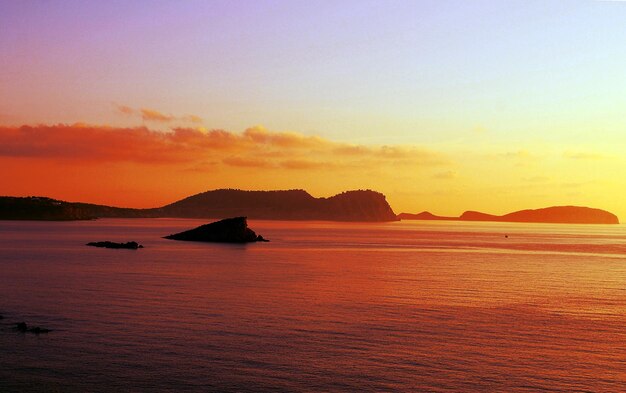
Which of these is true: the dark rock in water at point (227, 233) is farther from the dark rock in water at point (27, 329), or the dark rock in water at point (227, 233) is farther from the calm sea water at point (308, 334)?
the dark rock in water at point (27, 329)

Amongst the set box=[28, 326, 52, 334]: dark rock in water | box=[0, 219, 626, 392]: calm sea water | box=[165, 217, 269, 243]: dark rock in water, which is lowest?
box=[0, 219, 626, 392]: calm sea water

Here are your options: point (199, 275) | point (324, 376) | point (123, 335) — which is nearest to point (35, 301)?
point (123, 335)

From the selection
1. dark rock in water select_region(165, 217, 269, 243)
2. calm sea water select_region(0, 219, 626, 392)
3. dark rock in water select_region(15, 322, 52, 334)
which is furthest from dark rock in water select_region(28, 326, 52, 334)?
dark rock in water select_region(165, 217, 269, 243)

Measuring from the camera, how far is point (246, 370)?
27.9 metres

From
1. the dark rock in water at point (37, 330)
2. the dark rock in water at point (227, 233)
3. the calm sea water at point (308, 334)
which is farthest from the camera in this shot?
the dark rock in water at point (227, 233)

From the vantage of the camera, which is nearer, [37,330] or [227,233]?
[37,330]

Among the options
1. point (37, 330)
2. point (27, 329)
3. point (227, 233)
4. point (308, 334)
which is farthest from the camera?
point (227, 233)

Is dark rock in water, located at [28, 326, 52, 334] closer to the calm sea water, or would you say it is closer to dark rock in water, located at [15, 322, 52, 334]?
dark rock in water, located at [15, 322, 52, 334]

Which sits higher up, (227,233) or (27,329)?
(227,233)

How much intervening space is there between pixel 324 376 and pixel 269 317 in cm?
1513

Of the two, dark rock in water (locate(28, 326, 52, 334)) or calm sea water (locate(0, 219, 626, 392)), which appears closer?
calm sea water (locate(0, 219, 626, 392))

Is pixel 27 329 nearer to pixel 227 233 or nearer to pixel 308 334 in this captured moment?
pixel 308 334

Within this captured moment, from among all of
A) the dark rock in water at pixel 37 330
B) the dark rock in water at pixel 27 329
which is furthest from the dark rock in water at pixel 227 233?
the dark rock in water at pixel 37 330

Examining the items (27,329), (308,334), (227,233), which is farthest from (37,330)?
(227,233)
